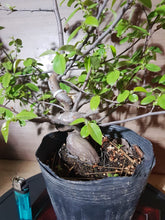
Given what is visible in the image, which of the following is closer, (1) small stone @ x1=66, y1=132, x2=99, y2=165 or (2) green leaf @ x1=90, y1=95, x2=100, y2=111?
(2) green leaf @ x1=90, y1=95, x2=100, y2=111

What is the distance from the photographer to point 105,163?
614mm

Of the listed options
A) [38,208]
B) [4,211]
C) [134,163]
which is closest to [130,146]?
[134,163]

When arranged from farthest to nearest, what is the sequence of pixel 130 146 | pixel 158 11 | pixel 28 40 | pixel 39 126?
pixel 39 126 → pixel 28 40 → pixel 130 146 → pixel 158 11

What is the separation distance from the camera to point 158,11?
1.25 ft

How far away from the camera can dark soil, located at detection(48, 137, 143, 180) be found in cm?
57

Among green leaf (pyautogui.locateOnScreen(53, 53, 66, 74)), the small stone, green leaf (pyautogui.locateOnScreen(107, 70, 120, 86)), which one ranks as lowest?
the small stone

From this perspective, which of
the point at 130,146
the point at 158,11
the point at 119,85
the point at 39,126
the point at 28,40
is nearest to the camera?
the point at 158,11

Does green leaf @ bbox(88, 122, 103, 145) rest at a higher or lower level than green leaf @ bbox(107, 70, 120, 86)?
lower

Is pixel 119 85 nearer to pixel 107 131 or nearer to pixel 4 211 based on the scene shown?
pixel 107 131

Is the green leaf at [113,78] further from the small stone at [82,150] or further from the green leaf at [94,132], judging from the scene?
the small stone at [82,150]

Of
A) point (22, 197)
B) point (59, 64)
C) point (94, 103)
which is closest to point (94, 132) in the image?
point (94, 103)

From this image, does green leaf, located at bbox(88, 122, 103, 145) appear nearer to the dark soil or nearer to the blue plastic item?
the dark soil

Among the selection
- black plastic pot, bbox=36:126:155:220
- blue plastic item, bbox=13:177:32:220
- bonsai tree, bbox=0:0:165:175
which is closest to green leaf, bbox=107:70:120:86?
bonsai tree, bbox=0:0:165:175

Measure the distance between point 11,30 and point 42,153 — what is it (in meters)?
0.59
